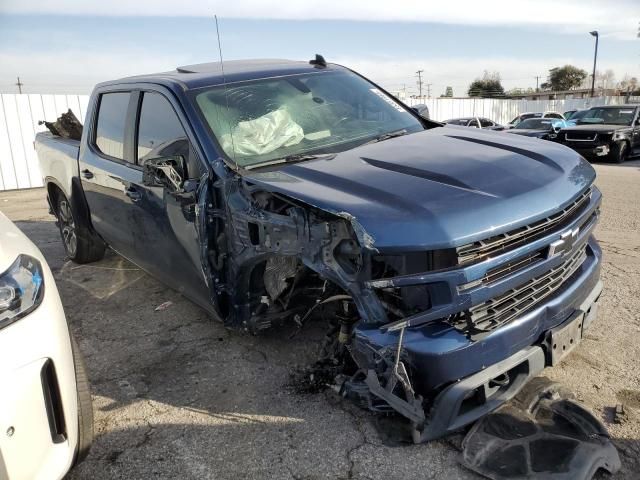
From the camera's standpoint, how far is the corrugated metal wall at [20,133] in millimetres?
12781

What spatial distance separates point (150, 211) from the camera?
3.67 m

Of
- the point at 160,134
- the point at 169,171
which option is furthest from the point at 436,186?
the point at 160,134

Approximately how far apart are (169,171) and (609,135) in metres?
13.8

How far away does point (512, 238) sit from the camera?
2.32 m

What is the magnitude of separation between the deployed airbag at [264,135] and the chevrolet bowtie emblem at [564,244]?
5.37 ft

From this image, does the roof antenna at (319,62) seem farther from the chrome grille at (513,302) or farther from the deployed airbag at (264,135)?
the chrome grille at (513,302)

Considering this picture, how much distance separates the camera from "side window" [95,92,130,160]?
13.8 ft

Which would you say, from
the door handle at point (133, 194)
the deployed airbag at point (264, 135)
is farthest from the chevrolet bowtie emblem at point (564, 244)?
the door handle at point (133, 194)

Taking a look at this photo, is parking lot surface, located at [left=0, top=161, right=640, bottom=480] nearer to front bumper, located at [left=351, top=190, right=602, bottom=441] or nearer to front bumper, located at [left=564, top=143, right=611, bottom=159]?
front bumper, located at [left=351, top=190, right=602, bottom=441]

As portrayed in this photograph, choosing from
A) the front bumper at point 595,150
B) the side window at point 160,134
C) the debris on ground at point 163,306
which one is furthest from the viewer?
the front bumper at point 595,150

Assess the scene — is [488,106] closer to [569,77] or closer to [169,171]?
[169,171]

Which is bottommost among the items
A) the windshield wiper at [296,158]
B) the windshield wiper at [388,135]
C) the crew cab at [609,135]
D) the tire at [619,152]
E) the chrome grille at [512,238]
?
the tire at [619,152]

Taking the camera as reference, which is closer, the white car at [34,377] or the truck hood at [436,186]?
the white car at [34,377]

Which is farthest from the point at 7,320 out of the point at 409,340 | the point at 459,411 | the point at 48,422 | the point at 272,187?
the point at 459,411
